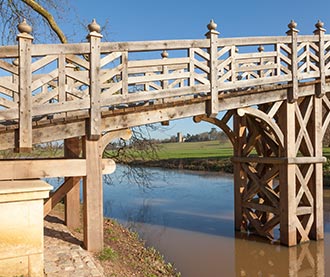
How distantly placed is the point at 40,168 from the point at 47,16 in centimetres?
720

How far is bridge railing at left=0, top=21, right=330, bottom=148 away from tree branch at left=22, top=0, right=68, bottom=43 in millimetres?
4327

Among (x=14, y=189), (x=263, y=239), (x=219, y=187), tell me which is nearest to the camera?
(x=14, y=189)

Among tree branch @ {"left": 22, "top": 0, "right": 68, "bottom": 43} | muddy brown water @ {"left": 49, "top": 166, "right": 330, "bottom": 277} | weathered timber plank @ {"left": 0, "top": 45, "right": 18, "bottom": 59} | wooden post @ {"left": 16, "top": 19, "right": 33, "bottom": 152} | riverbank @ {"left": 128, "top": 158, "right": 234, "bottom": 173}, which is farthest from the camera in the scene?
riverbank @ {"left": 128, "top": 158, "right": 234, "bottom": 173}

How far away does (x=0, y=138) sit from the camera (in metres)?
5.10

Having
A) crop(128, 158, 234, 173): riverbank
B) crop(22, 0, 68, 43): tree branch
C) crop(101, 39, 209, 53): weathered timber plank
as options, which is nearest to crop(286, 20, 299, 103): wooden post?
crop(101, 39, 209, 53): weathered timber plank

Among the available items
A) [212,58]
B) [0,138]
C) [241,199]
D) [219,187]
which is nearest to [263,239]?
[241,199]

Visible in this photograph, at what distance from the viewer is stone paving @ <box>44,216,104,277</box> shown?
14.9 ft

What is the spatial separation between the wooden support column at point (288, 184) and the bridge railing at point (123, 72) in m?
0.48

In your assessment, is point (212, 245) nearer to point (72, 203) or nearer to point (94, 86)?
point (72, 203)

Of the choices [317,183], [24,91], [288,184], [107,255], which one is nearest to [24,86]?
[24,91]

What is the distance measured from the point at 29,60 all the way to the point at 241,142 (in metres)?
6.20

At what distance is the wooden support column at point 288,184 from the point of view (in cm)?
798

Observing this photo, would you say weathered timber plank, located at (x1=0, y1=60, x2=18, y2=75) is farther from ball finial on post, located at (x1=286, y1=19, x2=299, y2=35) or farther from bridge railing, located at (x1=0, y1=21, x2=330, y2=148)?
ball finial on post, located at (x1=286, y1=19, x2=299, y2=35)

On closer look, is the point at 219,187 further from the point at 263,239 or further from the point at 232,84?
the point at 232,84
